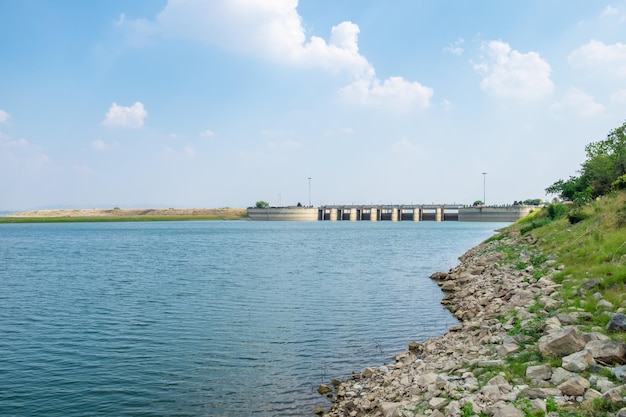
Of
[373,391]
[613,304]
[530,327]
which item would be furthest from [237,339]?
[613,304]

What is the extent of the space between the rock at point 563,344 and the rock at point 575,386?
1.86 meters

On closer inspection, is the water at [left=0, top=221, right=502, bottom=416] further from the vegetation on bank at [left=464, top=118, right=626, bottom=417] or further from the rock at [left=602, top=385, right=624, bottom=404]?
the rock at [left=602, top=385, right=624, bottom=404]

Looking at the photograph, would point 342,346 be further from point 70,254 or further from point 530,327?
point 70,254

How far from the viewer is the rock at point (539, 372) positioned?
10.1 m

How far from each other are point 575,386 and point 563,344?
2.22 m

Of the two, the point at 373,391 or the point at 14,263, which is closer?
the point at 373,391

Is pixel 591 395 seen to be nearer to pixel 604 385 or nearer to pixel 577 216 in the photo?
pixel 604 385

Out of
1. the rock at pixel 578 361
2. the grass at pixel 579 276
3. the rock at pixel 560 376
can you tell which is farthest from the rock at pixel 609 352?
the rock at pixel 560 376

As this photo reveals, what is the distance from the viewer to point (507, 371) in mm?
11047

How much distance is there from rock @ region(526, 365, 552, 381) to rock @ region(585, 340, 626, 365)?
39.3 inches

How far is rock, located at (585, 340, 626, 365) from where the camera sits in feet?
32.7

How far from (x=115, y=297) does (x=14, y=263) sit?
27870mm

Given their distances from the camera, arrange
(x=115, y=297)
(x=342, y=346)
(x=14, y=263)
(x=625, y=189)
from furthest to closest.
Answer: (x=14, y=263), (x=625, y=189), (x=115, y=297), (x=342, y=346)

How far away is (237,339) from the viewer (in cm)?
2042
